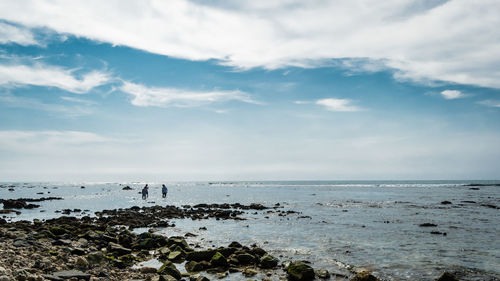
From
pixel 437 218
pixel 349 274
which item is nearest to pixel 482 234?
pixel 437 218

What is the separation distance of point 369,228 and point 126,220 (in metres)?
24.0

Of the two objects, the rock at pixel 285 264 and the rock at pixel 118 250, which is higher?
the rock at pixel 118 250

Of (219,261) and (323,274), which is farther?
(219,261)

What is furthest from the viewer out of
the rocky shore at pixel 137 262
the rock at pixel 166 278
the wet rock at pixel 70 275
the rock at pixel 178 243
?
the rock at pixel 178 243

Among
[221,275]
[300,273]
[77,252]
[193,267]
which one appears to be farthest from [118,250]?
[300,273]

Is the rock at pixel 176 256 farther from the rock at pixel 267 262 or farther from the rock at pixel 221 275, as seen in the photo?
the rock at pixel 267 262

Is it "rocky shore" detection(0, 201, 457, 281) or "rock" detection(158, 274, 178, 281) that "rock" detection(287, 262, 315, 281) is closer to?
"rocky shore" detection(0, 201, 457, 281)

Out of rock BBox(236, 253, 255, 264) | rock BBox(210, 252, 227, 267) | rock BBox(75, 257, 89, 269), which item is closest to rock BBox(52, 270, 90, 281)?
rock BBox(75, 257, 89, 269)

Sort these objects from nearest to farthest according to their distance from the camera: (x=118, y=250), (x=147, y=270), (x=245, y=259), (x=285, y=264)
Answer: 1. (x=147, y=270)
2. (x=285, y=264)
3. (x=245, y=259)
4. (x=118, y=250)

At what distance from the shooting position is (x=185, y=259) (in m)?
18.0

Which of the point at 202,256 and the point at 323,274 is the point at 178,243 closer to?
the point at 202,256

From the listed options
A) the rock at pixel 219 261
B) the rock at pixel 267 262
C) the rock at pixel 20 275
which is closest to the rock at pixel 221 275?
the rock at pixel 219 261

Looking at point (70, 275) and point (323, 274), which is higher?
point (70, 275)

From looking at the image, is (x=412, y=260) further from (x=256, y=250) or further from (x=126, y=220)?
(x=126, y=220)
